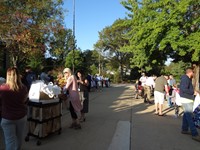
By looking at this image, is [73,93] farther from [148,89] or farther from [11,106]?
[148,89]

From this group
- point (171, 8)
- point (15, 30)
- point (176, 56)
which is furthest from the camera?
point (176, 56)

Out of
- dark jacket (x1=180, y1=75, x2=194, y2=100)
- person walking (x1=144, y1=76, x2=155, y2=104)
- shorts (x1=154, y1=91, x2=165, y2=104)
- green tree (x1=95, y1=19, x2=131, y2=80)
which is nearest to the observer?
dark jacket (x1=180, y1=75, x2=194, y2=100)

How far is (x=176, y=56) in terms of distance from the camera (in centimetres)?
2298

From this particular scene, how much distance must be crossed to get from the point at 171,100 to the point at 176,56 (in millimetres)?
9263

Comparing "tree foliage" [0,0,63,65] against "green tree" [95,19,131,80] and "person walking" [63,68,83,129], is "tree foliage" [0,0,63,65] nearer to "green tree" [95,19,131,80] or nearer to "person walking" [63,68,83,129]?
"person walking" [63,68,83,129]

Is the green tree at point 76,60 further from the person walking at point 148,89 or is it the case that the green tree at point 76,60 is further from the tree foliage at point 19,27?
the person walking at point 148,89

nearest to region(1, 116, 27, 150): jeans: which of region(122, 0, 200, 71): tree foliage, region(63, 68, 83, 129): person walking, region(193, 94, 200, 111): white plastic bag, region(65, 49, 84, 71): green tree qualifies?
region(63, 68, 83, 129): person walking

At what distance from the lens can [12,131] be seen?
4809mm

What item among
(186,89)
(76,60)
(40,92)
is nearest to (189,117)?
(186,89)

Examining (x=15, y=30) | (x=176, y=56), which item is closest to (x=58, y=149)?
(x=15, y=30)

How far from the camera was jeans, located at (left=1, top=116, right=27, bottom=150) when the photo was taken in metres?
4.76

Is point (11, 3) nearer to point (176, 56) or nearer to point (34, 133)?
point (34, 133)

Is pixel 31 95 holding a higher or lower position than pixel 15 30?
lower

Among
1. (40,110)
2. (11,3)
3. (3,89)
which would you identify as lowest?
(40,110)
